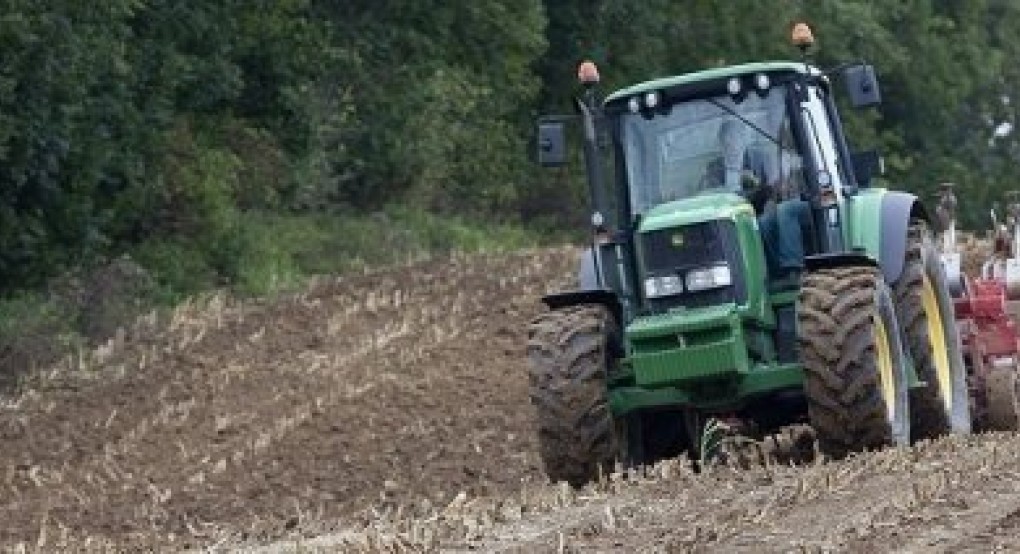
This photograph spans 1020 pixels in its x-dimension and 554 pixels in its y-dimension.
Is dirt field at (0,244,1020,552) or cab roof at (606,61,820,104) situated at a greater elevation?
cab roof at (606,61,820,104)

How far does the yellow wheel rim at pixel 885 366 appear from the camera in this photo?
37.4ft

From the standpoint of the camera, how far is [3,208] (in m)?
24.5

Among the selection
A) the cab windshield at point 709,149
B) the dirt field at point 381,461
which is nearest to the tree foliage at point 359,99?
the dirt field at point 381,461

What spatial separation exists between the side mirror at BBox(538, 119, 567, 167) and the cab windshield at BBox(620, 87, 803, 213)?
0.39 metres

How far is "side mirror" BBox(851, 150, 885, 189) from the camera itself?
1332 centimetres

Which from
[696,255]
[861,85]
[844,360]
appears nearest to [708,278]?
[696,255]

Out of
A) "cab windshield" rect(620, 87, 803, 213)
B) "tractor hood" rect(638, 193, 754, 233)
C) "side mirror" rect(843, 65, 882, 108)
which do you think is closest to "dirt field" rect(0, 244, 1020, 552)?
"tractor hood" rect(638, 193, 754, 233)

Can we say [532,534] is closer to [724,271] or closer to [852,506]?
[852,506]

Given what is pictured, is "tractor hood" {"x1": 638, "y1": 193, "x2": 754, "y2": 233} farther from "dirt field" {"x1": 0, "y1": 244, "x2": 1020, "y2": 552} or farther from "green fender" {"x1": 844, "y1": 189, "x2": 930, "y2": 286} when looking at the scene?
"dirt field" {"x1": 0, "y1": 244, "x2": 1020, "y2": 552}

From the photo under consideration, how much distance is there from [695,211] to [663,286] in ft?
1.26

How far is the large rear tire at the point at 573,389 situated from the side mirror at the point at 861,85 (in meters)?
1.75

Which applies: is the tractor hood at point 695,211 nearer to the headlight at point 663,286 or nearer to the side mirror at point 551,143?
the headlight at point 663,286

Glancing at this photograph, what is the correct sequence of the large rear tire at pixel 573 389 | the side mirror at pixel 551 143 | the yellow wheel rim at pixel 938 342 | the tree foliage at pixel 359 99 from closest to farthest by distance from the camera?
1. the large rear tire at pixel 573 389
2. the side mirror at pixel 551 143
3. the yellow wheel rim at pixel 938 342
4. the tree foliage at pixel 359 99

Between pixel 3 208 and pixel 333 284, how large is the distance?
3335 mm
